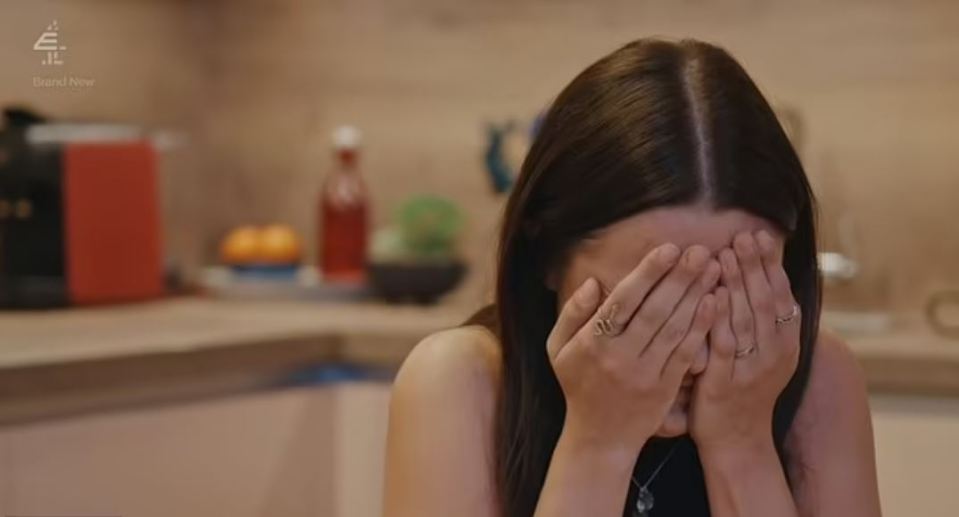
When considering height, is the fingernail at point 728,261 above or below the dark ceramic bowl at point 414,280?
above

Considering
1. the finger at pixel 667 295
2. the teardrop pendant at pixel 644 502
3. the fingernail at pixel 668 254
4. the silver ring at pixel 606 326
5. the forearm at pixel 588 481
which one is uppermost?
the fingernail at pixel 668 254

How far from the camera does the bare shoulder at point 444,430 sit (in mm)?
1118

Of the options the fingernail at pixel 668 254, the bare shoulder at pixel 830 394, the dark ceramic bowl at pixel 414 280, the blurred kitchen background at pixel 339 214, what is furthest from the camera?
the dark ceramic bowl at pixel 414 280

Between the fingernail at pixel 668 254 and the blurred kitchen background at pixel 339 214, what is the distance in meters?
0.38

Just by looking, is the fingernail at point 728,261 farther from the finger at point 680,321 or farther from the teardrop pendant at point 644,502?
the teardrop pendant at point 644,502

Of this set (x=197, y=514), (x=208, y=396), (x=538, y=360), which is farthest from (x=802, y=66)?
(x=197, y=514)

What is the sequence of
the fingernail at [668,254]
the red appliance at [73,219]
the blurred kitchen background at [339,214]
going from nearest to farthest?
the fingernail at [668,254] < the blurred kitchen background at [339,214] < the red appliance at [73,219]

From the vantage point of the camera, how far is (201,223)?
2518 mm

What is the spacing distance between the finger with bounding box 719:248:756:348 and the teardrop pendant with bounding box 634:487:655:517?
0.21m

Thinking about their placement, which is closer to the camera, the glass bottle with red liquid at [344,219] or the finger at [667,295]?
the finger at [667,295]

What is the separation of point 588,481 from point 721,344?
0.16 meters

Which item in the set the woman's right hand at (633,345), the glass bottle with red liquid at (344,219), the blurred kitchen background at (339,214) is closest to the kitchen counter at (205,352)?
the blurred kitchen background at (339,214)

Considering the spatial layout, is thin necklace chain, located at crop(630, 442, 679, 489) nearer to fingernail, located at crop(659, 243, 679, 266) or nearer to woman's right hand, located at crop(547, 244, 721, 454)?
woman's right hand, located at crop(547, 244, 721, 454)

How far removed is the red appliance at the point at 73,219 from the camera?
1988 millimetres
